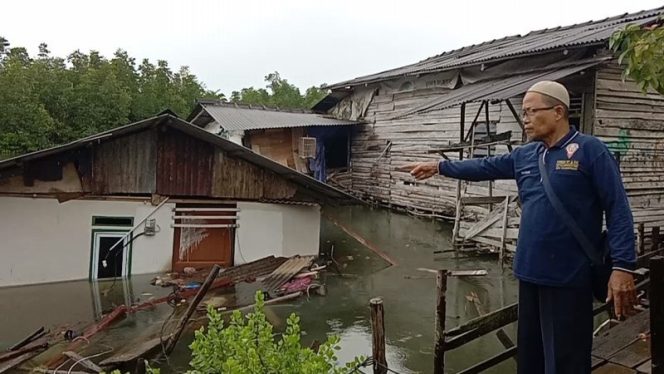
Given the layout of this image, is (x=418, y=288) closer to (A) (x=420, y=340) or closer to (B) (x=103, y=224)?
(A) (x=420, y=340)

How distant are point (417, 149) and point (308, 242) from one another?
20.5 ft

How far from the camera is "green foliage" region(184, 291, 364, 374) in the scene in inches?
106

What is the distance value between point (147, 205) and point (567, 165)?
8808 millimetres

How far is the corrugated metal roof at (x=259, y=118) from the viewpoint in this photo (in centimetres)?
1656

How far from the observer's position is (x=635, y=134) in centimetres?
1006

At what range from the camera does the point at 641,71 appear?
3580mm

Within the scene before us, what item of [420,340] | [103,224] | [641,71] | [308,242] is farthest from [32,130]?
[641,71]

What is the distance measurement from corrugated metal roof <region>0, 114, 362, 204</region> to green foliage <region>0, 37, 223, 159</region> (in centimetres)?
1267

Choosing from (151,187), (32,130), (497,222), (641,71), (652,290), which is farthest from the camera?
(32,130)

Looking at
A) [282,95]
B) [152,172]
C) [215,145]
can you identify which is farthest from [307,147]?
[282,95]

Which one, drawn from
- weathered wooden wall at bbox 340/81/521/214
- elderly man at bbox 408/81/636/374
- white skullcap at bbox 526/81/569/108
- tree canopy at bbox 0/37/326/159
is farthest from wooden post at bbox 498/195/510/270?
tree canopy at bbox 0/37/326/159

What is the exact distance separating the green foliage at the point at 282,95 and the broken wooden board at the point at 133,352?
96.1ft

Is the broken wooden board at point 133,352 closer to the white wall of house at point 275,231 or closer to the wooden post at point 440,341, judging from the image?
the wooden post at point 440,341

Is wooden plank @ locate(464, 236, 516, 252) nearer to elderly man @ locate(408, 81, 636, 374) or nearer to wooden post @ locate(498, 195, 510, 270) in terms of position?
wooden post @ locate(498, 195, 510, 270)
